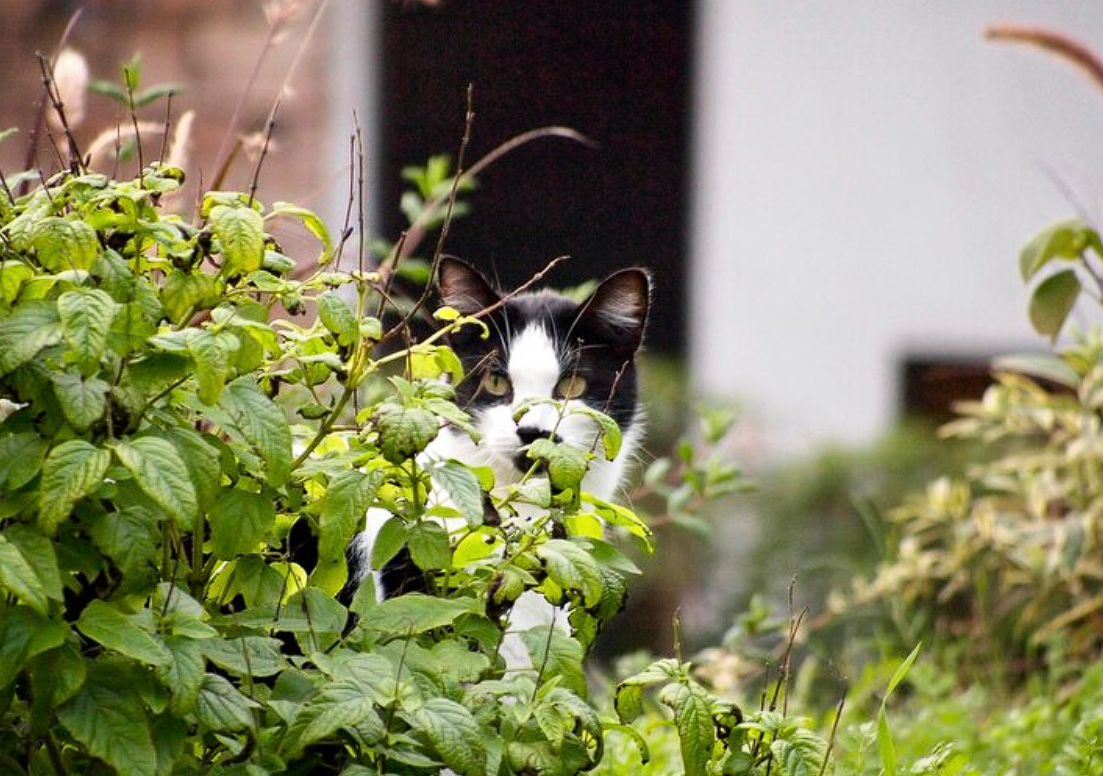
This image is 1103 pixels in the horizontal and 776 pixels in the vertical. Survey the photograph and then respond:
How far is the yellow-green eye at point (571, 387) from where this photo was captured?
8.83 feet

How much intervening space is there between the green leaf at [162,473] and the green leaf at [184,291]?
183 mm

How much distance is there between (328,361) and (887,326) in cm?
558

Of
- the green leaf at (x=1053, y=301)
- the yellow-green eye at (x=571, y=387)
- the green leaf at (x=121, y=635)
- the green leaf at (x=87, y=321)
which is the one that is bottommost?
the yellow-green eye at (x=571, y=387)

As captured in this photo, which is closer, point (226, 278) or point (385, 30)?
point (226, 278)

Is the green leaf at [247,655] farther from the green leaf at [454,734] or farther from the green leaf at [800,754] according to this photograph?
the green leaf at [800,754]

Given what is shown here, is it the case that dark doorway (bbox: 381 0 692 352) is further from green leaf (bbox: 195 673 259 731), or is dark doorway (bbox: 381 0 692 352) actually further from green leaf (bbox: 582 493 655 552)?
green leaf (bbox: 195 673 259 731)

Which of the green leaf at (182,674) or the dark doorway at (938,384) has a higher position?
the green leaf at (182,674)

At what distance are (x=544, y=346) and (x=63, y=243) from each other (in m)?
1.26

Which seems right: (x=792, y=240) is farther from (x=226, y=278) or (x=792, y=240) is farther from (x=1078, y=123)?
(x=226, y=278)

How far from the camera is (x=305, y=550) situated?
234 centimetres

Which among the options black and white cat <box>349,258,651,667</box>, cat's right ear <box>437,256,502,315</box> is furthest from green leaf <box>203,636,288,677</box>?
cat's right ear <box>437,256,502,315</box>

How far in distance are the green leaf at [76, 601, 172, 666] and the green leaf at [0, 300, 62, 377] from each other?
0.77ft

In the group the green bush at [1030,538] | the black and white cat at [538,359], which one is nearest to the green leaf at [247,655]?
the black and white cat at [538,359]

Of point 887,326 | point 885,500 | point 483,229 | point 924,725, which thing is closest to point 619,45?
A: point 483,229
